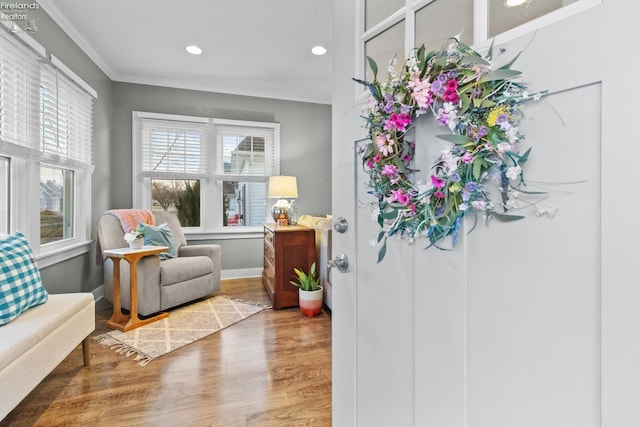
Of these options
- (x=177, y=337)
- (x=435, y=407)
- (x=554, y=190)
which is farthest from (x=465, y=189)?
(x=177, y=337)

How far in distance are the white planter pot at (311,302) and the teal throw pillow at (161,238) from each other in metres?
1.51

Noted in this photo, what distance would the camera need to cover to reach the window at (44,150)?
2.17 m

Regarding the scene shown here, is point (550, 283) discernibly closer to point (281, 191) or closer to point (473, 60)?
point (473, 60)

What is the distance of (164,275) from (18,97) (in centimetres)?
172

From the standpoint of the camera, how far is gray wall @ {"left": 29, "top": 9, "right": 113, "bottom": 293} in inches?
99.6

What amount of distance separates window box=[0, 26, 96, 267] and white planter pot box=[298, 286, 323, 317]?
7.05 ft

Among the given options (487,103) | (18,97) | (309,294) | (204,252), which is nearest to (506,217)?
(487,103)

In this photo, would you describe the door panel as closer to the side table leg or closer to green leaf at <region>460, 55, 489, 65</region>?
green leaf at <region>460, 55, 489, 65</region>

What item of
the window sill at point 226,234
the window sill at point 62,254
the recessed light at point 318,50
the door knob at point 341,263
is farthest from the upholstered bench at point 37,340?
the recessed light at point 318,50

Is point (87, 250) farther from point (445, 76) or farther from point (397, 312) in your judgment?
point (445, 76)

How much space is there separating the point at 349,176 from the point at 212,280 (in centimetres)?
282

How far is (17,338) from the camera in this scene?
1.40 m

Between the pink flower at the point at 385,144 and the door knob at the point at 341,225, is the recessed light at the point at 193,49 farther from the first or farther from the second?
the pink flower at the point at 385,144

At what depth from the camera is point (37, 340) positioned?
4.86 feet
